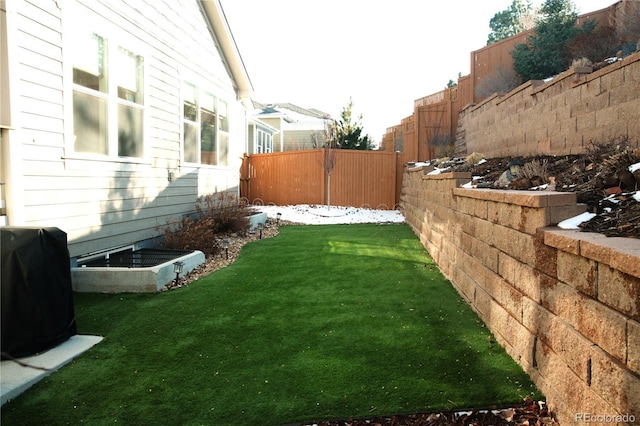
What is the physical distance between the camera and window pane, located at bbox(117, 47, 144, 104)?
6664 mm

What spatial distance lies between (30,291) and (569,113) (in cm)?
628

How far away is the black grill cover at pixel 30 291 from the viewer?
3523 mm

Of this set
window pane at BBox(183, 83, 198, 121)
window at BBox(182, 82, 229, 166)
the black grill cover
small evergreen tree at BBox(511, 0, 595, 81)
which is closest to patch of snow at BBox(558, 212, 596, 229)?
the black grill cover

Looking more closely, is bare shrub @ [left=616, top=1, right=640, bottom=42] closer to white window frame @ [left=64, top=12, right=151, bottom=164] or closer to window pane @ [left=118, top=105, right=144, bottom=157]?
white window frame @ [left=64, top=12, right=151, bottom=164]

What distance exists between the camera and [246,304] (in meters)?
4.93

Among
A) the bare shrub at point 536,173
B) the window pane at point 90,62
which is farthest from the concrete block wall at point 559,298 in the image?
the window pane at point 90,62

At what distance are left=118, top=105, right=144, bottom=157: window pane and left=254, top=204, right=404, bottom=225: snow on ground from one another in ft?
19.8

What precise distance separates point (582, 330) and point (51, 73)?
5.98 metres

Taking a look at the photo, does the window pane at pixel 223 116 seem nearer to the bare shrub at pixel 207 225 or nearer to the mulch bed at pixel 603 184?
the bare shrub at pixel 207 225

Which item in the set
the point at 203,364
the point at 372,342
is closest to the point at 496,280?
the point at 372,342

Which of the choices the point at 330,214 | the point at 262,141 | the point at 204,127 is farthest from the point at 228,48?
the point at 262,141

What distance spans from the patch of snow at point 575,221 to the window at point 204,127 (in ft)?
24.5

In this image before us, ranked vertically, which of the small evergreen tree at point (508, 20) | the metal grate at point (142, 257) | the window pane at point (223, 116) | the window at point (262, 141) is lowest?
the metal grate at point (142, 257)

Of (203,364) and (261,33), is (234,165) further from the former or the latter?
(261,33)
